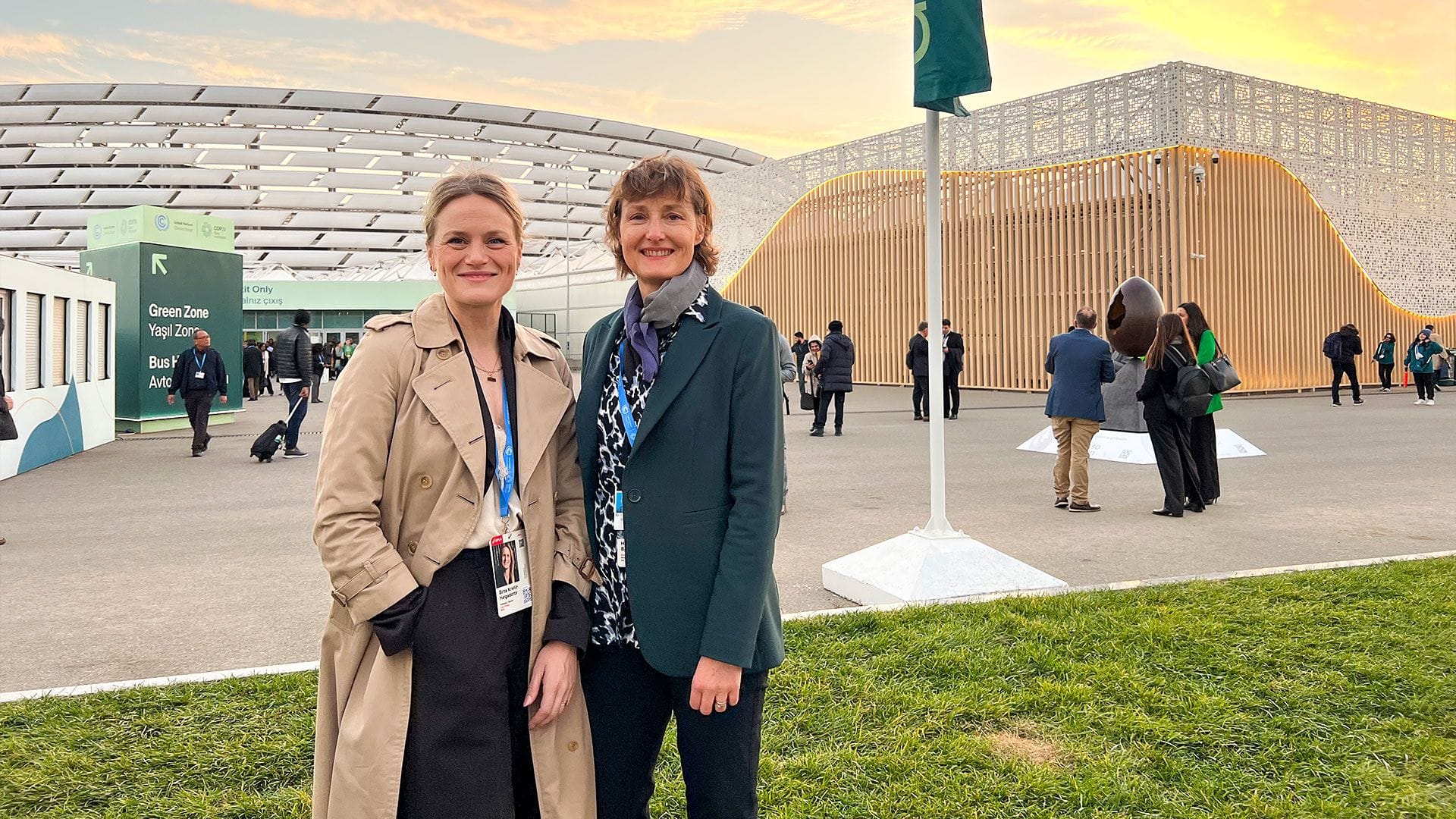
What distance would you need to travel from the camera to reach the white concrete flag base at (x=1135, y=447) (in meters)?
12.0

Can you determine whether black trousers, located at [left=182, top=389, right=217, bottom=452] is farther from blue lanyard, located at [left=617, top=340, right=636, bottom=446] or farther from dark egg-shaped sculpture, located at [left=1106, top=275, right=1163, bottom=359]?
blue lanyard, located at [left=617, top=340, right=636, bottom=446]

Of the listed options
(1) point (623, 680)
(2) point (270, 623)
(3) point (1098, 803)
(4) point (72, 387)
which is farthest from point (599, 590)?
(4) point (72, 387)

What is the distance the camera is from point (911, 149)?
3106 cm

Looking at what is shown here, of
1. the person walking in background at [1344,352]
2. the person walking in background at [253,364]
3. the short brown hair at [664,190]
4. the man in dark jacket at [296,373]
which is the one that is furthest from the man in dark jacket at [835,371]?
the person walking in background at [253,364]

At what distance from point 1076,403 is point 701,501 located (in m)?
7.50

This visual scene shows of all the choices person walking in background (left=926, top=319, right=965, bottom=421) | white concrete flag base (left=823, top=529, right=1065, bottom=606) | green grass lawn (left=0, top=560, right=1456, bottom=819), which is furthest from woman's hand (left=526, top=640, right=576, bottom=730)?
person walking in background (left=926, top=319, right=965, bottom=421)

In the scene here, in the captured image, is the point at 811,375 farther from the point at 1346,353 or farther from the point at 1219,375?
the point at 1346,353

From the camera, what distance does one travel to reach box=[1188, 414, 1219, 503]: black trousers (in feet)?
28.6

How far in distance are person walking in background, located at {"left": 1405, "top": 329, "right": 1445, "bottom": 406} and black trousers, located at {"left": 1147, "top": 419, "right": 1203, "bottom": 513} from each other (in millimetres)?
16453

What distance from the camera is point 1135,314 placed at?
12.3 m

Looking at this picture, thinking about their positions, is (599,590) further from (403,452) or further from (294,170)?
(294,170)

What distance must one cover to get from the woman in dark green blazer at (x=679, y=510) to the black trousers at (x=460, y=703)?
8.7 inches

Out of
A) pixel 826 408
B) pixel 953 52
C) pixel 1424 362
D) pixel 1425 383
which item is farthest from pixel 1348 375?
pixel 953 52

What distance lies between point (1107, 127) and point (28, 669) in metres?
25.9
